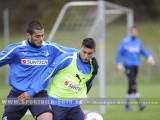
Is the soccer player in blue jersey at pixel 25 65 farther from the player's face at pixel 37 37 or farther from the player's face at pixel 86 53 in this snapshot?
the player's face at pixel 86 53

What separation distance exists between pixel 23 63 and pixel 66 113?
3.13 ft

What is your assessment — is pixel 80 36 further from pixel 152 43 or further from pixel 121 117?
pixel 152 43

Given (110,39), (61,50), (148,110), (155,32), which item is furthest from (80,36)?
(155,32)

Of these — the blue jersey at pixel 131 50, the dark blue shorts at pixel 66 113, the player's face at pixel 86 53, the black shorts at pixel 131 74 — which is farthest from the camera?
the blue jersey at pixel 131 50

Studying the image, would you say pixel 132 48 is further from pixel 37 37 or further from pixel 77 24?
pixel 37 37

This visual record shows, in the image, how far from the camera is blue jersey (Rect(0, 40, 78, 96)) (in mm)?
7824

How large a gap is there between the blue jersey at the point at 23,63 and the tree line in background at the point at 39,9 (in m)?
28.9

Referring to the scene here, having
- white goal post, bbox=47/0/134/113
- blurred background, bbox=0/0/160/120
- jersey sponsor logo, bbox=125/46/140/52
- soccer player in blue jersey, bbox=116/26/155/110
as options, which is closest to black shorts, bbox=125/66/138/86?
soccer player in blue jersey, bbox=116/26/155/110

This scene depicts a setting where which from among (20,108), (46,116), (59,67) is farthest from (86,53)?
(20,108)

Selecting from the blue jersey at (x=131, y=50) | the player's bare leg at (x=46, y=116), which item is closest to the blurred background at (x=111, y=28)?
the blue jersey at (x=131, y=50)

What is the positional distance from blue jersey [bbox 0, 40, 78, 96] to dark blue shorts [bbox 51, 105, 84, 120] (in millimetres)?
515

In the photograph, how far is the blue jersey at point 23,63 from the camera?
25.7ft

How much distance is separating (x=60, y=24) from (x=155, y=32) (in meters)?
24.6

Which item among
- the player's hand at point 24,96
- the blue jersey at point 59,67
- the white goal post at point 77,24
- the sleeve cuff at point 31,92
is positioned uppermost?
the white goal post at point 77,24
